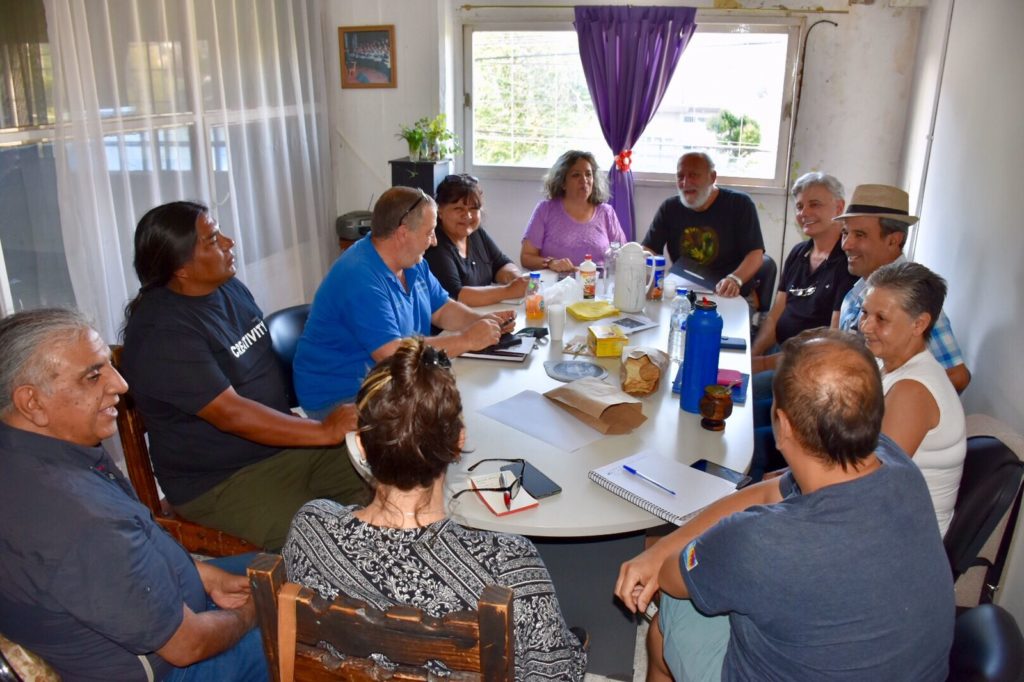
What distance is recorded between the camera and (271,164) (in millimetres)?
4332

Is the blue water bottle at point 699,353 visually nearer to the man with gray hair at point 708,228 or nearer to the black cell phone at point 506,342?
the black cell phone at point 506,342

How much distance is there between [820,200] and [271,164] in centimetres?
300

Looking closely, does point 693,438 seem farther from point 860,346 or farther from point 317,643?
point 317,643

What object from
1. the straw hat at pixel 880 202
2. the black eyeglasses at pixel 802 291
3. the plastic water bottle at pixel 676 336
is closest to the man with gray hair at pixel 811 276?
the black eyeglasses at pixel 802 291

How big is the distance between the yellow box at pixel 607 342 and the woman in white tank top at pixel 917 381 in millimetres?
776

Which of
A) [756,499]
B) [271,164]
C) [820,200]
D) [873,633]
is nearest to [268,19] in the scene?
[271,164]

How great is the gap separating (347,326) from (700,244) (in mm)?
2196

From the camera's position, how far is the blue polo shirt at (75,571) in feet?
3.85

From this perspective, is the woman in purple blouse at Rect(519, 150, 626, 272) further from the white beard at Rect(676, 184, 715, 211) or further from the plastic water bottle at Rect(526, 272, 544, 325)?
the plastic water bottle at Rect(526, 272, 544, 325)

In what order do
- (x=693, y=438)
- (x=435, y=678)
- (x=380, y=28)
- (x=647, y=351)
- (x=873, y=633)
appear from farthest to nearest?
(x=380, y=28), (x=647, y=351), (x=693, y=438), (x=873, y=633), (x=435, y=678)

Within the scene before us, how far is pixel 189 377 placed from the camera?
189cm

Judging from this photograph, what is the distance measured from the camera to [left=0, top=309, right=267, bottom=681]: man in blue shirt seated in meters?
1.18

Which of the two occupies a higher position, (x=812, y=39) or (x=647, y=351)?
(x=812, y=39)

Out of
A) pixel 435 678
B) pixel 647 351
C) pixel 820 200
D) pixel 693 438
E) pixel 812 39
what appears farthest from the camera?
pixel 812 39
